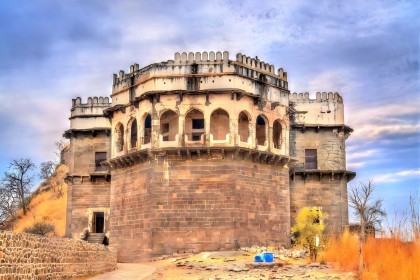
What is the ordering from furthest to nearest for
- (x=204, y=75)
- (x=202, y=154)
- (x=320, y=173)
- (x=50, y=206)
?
(x=50, y=206) → (x=320, y=173) → (x=204, y=75) → (x=202, y=154)

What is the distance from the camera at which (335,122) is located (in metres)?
32.6

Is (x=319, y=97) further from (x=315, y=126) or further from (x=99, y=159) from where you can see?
(x=99, y=159)

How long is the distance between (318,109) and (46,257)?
2126cm

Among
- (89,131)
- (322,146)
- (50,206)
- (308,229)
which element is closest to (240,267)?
(308,229)

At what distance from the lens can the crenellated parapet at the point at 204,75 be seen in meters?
26.8

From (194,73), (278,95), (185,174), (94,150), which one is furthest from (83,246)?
(94,150)

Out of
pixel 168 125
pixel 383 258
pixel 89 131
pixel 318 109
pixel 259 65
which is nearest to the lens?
pixel 383 258

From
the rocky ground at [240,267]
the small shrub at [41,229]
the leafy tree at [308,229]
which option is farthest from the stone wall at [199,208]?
the small shrub at [41,229]

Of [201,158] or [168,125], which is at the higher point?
[168,125]

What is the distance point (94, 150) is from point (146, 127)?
5113mm

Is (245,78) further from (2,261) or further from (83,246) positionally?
(2,261)

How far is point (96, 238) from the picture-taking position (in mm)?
31375

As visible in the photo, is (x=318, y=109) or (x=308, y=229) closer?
(x=308, y=229)

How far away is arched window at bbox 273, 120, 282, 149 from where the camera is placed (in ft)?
95.1
